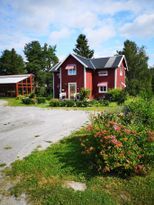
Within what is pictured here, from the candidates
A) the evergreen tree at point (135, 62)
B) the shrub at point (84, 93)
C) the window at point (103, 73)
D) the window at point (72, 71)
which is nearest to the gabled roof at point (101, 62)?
the window at point (103, 73)

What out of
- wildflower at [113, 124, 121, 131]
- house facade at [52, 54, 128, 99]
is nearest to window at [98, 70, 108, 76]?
house facade at [52, 54, 128, 99]

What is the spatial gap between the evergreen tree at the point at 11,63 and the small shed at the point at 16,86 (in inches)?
978

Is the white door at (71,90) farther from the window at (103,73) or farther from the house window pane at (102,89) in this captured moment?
the window at (103,73)

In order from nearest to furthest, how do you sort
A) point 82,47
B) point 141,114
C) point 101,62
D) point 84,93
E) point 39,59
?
point 141,114 → point 84,93 → point 101,62 → point 82,47 → point 39,59

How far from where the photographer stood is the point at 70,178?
5445 mm

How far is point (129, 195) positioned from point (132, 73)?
46.7 m

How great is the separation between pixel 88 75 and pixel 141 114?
72.9ft

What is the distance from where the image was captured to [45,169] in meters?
5.98

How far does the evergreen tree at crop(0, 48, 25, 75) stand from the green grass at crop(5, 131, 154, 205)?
204 feet

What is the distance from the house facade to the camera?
29266 mm

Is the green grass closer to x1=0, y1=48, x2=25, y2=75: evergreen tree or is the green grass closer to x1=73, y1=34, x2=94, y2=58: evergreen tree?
x1=73, y1=34, x2=94, y2=58: evergreen tree

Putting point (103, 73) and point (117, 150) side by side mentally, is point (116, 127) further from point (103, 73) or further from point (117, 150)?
Answer: point (103, 73)

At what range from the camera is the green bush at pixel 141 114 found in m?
7.56

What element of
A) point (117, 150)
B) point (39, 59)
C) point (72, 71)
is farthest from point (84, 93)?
point (39, 59)
